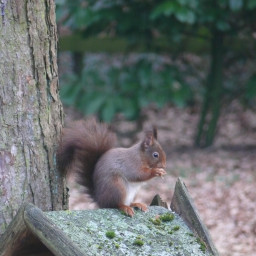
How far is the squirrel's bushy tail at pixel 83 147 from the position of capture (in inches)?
115

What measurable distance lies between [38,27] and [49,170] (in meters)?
0.65

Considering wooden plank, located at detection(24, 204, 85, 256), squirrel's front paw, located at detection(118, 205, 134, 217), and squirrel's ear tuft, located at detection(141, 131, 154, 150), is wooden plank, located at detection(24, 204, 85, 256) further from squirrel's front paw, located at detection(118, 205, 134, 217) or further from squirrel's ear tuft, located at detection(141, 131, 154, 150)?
squirrel's ear tuft, located at detection(141, 131, 154, 150)

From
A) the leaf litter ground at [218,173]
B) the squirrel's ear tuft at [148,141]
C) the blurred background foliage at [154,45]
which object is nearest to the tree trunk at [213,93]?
the blurred background foliage at [154,45]

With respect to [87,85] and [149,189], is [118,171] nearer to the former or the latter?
[149,189]

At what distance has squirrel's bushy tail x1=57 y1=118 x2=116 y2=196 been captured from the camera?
2.93 meters

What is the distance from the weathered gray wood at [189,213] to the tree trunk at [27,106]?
1.91 ft

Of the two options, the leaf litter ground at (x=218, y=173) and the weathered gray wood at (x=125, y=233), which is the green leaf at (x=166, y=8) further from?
the weathered gray wood at (x=125, y=233)

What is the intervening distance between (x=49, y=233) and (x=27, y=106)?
2.40ft

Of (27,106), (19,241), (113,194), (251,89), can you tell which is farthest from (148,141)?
(251,89)

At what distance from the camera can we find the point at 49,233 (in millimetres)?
2301

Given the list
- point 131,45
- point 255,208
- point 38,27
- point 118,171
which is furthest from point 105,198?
point 131,45

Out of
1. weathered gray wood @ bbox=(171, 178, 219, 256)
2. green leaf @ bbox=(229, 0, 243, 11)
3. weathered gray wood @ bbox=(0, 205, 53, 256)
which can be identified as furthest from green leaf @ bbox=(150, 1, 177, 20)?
weathered gray wood @ bbox=(0, 205, 53, 256)

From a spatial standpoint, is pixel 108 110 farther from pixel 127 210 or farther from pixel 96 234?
pixel 96 234

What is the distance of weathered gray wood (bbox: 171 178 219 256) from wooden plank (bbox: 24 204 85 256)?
1.98 feet
